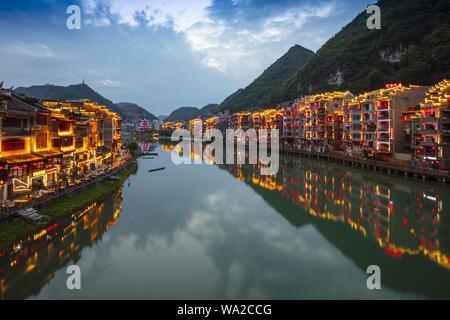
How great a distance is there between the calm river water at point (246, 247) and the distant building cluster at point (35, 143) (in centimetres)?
701

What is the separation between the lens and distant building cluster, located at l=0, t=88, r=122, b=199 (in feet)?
84.7

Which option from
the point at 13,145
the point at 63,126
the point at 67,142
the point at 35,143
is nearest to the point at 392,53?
the point at 63,126

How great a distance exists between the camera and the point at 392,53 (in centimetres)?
11031

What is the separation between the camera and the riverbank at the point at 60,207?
2058cm

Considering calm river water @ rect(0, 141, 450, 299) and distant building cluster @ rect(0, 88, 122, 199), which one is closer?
calm river water @ rect(0, 141, 450, 299)

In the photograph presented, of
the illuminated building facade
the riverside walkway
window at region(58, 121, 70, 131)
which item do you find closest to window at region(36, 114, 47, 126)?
window at region(58, 121, 70, 131)

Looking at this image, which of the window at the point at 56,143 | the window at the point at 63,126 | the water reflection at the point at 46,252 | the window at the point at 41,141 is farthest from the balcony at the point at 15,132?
the water reflection at the point at 46,252

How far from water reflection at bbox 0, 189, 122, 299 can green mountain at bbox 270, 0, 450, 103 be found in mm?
96092

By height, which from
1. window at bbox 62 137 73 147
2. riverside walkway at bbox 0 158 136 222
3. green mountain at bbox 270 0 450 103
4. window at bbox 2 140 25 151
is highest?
green mountain at bbox 270 0 450 103

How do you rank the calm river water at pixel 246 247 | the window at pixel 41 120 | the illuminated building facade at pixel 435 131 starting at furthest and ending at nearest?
the illuminated building facade at pixel 435 131
the window at pixel 41 120
the calm river water at pixel 246 247

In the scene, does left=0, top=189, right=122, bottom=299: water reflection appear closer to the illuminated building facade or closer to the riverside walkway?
the riverside walkway

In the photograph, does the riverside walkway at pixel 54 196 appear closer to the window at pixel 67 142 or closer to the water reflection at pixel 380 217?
the window at pixel 67 142

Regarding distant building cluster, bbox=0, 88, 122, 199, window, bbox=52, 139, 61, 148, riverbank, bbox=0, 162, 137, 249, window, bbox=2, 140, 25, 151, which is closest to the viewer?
riverbank, bbox=0, 162, 137, 249

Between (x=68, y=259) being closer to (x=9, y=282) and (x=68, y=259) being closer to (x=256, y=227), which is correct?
(x=9, y=282)
